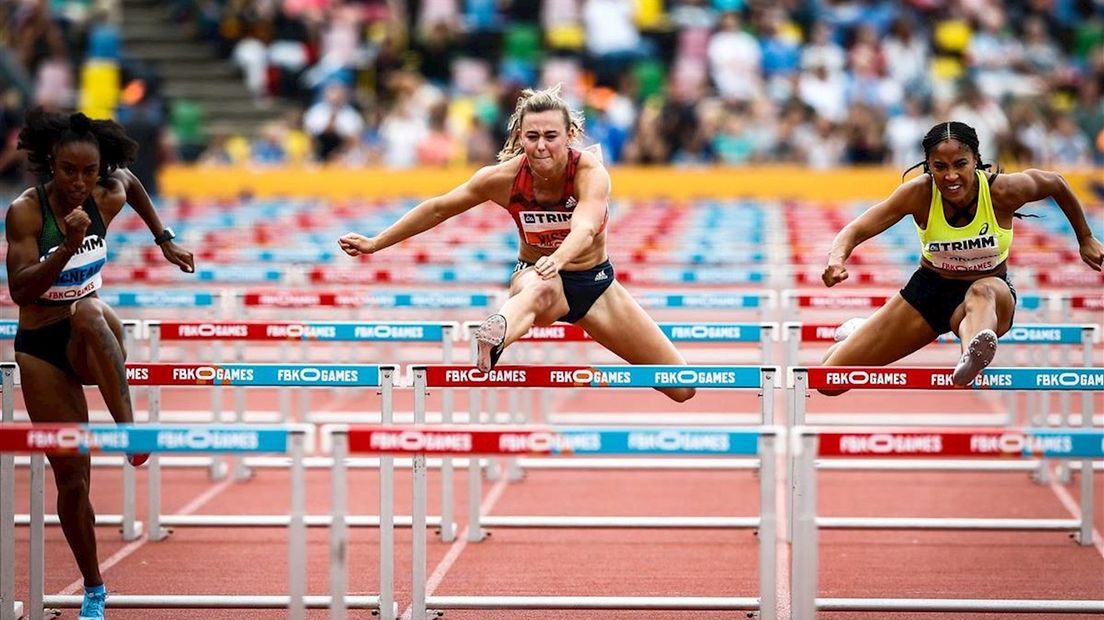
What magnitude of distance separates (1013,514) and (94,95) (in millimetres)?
21115

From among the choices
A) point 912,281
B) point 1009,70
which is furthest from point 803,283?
point 1009,70

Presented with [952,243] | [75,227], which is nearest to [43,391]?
[75,227]

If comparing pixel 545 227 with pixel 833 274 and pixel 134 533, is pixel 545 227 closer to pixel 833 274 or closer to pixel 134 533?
pixel 833 274

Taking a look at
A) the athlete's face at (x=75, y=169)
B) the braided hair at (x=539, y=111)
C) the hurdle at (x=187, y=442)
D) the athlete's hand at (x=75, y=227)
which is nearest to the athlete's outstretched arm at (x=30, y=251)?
the athlete's hand at (x=75, y=227)

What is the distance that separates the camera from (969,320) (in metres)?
6.81

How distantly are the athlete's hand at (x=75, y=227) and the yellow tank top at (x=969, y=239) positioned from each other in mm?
3881

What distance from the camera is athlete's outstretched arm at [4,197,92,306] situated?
594 cm

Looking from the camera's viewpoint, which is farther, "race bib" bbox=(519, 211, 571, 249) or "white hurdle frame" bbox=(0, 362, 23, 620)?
"race bib" bbox=(519, 211, 571, 249)

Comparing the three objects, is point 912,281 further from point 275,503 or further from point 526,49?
point 526,49

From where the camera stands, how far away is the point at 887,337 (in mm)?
7270

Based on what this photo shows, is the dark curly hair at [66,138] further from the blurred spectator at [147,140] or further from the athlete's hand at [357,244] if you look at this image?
the blurred spectator at [147,140]

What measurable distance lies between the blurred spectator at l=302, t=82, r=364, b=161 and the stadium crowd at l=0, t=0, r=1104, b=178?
38 millimetres

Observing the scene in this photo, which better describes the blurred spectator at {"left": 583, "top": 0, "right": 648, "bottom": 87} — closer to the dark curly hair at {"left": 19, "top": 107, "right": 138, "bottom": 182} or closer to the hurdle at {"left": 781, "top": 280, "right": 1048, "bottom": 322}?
the hurdle at {"left": 781, "top": 280, "right": 1048, "bottom": 322}

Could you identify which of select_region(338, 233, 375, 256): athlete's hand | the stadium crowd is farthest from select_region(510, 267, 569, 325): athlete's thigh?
the stadium crowd
